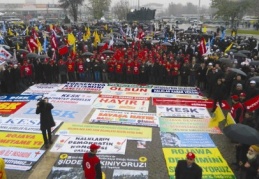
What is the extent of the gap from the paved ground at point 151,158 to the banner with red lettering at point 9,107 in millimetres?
4633

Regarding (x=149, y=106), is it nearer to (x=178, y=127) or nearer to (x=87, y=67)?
(x=178, y=127)

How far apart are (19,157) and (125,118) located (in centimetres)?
452

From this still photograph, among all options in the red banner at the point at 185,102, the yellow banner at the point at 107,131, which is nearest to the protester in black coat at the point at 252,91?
the red banner at the point at 185,102

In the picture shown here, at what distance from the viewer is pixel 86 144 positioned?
32.2 feet

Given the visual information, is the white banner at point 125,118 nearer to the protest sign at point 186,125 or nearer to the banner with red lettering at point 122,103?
the protest sign at point 186,125

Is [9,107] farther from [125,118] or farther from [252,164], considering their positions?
[252,164]

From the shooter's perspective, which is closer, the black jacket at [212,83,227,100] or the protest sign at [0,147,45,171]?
the protest sign at [0,147,45,171]

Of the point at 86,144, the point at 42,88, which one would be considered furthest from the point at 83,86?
the point at 86,144

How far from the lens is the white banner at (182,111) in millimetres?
12695

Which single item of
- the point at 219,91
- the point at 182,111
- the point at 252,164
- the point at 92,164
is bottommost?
the point at 182,111

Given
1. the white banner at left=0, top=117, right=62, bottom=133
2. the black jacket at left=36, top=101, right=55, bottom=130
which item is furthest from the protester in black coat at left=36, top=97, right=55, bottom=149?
the white banner at left=0, top=117, right=62, bottom=133

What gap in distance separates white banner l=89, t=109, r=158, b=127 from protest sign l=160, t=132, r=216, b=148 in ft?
3.72

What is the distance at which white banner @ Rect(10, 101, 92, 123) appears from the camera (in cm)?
1225

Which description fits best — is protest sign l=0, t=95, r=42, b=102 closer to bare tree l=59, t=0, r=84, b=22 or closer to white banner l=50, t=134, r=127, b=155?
white banner l=50, t=134, r=127, b=155
